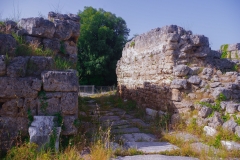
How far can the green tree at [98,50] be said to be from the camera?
2148 centimetres

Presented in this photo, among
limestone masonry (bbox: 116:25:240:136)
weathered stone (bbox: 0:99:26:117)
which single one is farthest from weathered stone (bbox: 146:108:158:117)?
weathered stone (bbox: 0:99:26:117)

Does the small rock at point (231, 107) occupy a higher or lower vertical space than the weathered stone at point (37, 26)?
lower

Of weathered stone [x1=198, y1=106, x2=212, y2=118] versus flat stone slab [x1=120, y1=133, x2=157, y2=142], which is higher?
weathered stone [x1=198, y1=106, x2=212, y2=118]

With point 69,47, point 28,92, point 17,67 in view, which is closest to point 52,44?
point 69,47

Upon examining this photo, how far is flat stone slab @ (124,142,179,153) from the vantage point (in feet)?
12.9

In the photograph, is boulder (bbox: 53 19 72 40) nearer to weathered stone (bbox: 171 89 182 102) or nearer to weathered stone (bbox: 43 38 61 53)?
weathered stone (bbox: 43 38 61 53)

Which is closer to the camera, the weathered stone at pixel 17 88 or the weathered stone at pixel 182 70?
the weathered stone at pixel 17 88

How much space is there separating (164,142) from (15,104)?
3041 mm

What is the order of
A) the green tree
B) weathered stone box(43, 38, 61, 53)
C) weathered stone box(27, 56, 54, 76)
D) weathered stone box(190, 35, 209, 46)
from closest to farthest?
weathered stone box(27, 56, 54, 76) < weathered stone box(43, 38, 61, 53) < weathered stone box(190, 35, 209, 46) < the green tree

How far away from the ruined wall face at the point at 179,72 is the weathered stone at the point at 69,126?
3.01 m

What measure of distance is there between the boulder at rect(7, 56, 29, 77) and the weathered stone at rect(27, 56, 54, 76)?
0.10 metres

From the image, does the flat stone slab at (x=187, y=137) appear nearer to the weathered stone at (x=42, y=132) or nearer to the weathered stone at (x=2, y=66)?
the weathered stone at (x=42, y=132)

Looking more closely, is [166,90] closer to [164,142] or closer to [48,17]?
[164,142]

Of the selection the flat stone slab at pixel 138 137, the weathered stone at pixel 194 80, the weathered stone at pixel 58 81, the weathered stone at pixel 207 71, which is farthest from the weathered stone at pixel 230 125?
the weathered stone at pixel 58 81
